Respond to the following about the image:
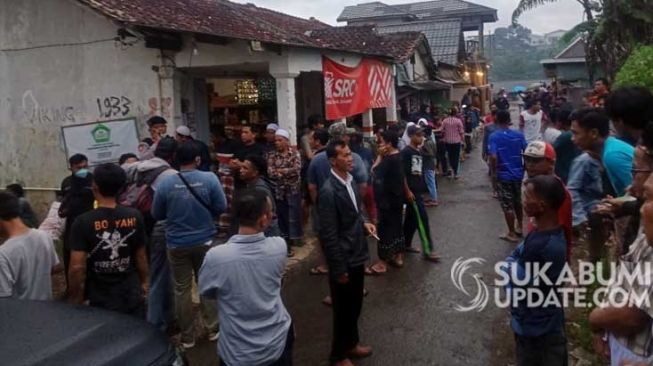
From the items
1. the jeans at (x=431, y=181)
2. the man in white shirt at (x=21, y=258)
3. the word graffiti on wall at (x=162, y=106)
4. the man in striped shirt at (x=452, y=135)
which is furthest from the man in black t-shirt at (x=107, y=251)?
the man in striped shirt at (x=452, y=135)

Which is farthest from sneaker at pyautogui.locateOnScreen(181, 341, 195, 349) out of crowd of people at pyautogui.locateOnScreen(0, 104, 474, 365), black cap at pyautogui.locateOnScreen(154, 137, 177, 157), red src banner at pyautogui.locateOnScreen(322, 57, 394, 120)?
red src banner at pyautogui.locateOnScreen(322, 57, 394, 120)

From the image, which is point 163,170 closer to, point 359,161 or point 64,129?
point 359,161

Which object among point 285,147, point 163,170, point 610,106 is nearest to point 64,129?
point 285,147

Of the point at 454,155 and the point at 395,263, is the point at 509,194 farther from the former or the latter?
the point at 454,155

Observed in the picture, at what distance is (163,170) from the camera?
5.09 meters

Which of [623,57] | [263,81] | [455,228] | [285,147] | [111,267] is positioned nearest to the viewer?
[111,267]

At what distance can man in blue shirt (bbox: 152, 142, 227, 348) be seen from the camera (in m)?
4.52

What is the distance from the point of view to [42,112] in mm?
9203

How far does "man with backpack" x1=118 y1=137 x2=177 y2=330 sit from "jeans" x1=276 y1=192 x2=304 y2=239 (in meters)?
2.31

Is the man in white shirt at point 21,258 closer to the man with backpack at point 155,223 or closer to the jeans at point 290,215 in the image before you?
the man with backpack at point 155,223

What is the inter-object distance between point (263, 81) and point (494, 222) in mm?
6284

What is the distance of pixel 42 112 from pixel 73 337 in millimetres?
7574

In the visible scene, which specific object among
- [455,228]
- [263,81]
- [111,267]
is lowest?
[455,228]

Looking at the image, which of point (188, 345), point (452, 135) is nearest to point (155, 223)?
point (188, 345)
